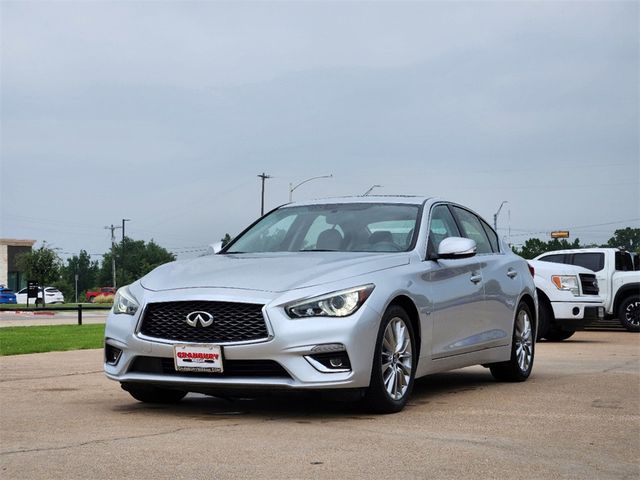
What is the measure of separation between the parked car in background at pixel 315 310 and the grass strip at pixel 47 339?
25.0 feet

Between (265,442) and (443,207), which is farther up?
(443,207)

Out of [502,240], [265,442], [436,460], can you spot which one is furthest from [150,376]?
[502,240]

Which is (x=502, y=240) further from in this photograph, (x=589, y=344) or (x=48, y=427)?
(x=589, y=344)

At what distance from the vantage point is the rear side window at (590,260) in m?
23.5

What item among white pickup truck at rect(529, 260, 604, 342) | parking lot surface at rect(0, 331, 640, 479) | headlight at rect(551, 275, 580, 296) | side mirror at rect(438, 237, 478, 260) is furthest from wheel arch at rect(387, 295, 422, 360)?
headlight at rect(551, 275, 580, 296)

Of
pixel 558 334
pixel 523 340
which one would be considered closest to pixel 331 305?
pixel 523 340

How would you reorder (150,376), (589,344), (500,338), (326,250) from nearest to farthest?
(150,376), (326,250), (500,338), (589,344)

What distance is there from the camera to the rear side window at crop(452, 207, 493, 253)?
9852 mm

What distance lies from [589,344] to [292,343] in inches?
488

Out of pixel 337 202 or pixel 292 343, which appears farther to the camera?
pixel 337 202

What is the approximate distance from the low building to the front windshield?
96.8m

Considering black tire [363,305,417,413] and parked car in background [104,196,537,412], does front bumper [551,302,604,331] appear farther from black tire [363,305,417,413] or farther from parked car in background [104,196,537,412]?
black tire [363,305,417,413]

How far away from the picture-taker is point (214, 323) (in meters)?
7.16

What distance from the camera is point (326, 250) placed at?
27.8 feet
